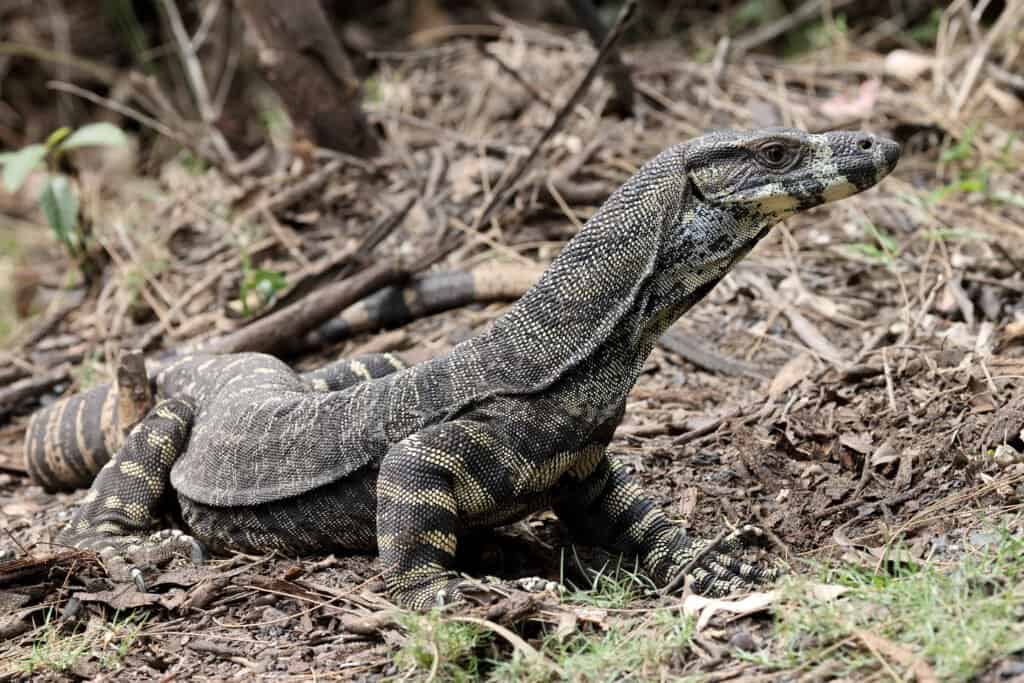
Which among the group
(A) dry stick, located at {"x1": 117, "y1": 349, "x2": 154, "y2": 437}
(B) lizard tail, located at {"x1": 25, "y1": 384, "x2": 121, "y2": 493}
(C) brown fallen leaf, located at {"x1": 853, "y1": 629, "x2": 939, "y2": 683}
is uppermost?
(C) brown fallen leaf, located at {"x1": 853, "y1": 629, "x2": 939, "y2": 683}

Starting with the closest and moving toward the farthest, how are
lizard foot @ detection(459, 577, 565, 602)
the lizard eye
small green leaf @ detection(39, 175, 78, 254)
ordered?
lizard foot @ detection(459, 577, 565, 602)
the lizard eye
small green leaf @ detection(39, 175, 78, 254)

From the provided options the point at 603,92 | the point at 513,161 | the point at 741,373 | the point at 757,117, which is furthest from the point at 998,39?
the point at 741,373

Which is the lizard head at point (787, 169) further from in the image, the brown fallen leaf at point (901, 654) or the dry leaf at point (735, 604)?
the brown fallen leaf at point (901, 654)

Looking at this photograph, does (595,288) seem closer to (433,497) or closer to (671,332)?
(433,497)

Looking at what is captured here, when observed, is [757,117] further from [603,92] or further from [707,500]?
[707,500]

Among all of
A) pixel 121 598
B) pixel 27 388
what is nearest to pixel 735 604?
pixel 121 598

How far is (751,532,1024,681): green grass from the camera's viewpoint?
3.44 m

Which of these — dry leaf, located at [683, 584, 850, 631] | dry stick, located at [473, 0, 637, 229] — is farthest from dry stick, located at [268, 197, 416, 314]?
dry leaf, located at [683, 584, 850, 631]

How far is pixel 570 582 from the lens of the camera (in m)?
4.90

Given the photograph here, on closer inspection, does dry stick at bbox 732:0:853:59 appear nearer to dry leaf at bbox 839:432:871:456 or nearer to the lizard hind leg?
dry leaf at bbox 839:432:871:456

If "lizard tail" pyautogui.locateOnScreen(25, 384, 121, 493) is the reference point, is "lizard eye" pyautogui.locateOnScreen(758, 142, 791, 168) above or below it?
above

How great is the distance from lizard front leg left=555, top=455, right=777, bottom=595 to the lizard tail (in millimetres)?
3086

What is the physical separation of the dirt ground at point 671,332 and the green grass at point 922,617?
20 centimetres

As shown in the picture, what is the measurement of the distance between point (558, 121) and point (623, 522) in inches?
141
